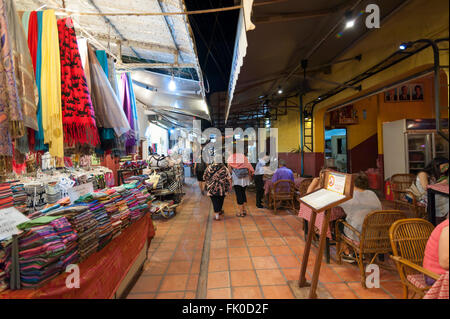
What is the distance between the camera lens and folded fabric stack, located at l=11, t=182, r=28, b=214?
6.32 ft

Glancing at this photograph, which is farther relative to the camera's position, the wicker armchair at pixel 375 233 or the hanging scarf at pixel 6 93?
the wicker armchair at pixel 375 233

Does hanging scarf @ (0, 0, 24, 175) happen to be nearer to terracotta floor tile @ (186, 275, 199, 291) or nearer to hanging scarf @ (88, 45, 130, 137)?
hanging scarf @ (88, 45, 130, 137)

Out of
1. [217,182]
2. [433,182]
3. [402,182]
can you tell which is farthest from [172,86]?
[402,182]

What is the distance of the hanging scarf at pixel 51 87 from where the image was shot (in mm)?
1348

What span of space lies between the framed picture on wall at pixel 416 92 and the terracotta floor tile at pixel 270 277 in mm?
7337

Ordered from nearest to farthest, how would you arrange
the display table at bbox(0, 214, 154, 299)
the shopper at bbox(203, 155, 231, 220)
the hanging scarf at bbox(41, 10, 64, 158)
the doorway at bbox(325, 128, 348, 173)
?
the display table at bbox(0, 214, 154, 299), the hanging scarf at bbox(41, 10, 64, 158), the shopper at bbox(203, 155, 231, 220), the doorway at bbox(325, 128, 348, 173)

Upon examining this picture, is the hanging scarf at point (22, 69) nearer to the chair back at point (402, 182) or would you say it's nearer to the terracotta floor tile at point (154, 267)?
the terracotta floor tile at point (154, 267)

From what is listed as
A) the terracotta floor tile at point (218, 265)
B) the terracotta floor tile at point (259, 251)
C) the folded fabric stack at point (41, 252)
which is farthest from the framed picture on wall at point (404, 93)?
the folded fabric stack at point (41, 252)

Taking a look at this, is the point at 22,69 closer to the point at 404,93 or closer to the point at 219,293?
the point at 219,293

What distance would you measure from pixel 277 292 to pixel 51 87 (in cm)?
274

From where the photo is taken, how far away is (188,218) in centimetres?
487

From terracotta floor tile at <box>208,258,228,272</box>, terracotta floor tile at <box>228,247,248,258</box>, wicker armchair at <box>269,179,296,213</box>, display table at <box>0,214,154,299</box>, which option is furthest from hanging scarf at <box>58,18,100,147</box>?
wicker armchair at <box>269,179,296,213</box>

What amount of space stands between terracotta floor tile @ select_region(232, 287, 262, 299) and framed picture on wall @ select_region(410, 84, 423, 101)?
7.72 m

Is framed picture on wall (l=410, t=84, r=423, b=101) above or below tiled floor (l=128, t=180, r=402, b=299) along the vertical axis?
above
